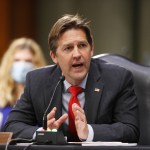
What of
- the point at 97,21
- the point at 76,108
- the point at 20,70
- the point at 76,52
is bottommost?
the point at 76,108

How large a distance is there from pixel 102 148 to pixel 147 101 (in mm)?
1274

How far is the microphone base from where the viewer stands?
326cm

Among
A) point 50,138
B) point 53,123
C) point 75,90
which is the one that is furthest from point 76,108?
point 50,138

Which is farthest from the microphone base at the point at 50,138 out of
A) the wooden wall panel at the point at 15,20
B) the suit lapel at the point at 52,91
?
the wooden wall panel at the point at 15,20

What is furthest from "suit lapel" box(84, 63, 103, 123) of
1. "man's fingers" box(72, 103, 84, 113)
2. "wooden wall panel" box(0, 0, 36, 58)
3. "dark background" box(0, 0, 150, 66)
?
"wooden wall panel" box(0, 0, 36, 58)

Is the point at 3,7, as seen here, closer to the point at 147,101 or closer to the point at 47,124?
the point at 147,101

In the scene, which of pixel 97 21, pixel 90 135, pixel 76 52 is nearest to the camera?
pixel 90 135

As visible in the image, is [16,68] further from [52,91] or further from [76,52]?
[76,52]

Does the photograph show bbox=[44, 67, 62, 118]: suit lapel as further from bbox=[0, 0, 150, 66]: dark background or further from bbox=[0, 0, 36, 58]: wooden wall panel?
bbox=[0, 0, 36, 58]: wooden wall panel

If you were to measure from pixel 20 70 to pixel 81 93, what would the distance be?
5.65 feet

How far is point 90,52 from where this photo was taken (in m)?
4.03

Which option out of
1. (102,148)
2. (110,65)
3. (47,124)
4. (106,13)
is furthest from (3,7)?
(102,148)

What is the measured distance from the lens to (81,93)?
161 inches

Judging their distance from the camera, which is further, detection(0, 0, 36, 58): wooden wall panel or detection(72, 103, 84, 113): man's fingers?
detection(0, 0, 36, 58): wooden wall panel
